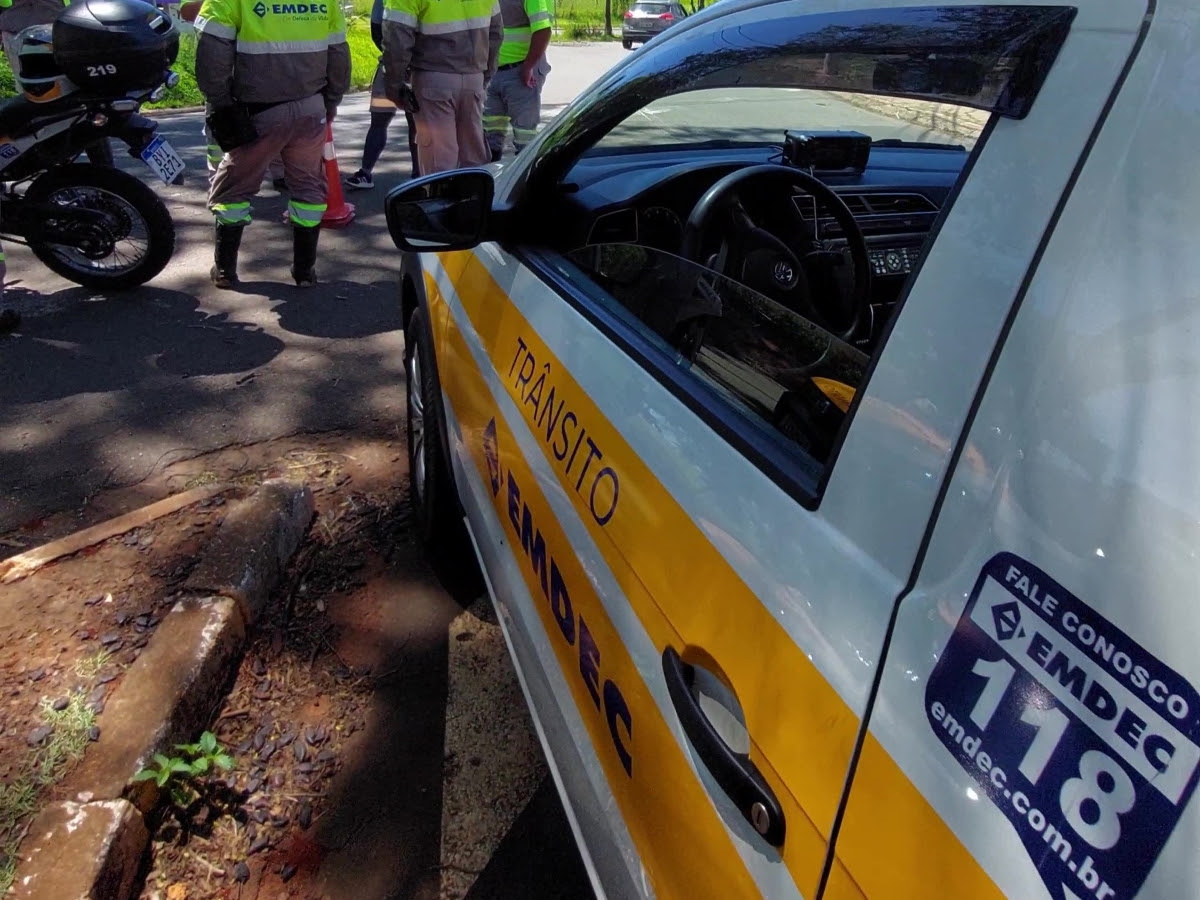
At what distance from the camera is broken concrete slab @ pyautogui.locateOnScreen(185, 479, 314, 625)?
2541 mm

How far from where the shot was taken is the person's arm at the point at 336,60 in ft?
15.9

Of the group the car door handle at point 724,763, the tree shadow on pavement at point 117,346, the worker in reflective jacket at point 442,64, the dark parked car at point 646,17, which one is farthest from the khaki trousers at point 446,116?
the dark parked car at point 646,17

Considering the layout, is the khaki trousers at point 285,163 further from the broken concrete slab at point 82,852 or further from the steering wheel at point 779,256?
the broken concrete slab at point 82,852

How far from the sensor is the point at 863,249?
2.20 m

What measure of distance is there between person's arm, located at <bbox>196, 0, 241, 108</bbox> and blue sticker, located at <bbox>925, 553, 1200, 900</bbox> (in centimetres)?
479

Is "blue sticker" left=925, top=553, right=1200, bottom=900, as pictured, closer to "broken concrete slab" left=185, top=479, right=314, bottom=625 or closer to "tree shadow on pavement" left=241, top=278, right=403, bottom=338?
"broken concrete slab" left=185, top=479, right=314, bottom=625

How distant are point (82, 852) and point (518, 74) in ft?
20.0

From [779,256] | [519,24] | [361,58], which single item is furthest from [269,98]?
[361,58]

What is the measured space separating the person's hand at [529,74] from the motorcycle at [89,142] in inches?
98.0

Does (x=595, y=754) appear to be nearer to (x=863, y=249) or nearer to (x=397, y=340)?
(x=863, y=249)

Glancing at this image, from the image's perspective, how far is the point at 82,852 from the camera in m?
1.81

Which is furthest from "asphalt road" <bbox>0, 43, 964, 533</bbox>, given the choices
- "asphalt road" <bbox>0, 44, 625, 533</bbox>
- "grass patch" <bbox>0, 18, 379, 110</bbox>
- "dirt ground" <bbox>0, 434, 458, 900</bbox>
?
"grass patch" <bbox>0, 18, 379, 110</bbox>

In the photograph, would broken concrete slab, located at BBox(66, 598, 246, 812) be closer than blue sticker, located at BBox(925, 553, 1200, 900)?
No

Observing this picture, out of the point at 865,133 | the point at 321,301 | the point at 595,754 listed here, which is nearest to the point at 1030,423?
the point at 595,754
